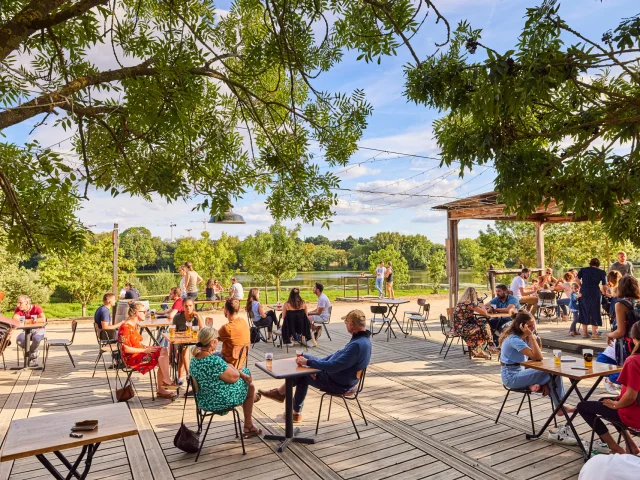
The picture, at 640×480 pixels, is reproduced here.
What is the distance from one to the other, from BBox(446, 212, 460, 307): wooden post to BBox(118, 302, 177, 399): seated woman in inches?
300

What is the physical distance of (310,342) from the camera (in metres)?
9.23

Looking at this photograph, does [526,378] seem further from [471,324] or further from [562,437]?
[471,324]

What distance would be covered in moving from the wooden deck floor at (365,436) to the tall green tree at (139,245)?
36.0 meters

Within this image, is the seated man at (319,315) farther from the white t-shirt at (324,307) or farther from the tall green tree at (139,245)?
the tall green tree at (139,245)

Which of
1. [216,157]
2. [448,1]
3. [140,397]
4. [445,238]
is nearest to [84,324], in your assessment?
[140,397]

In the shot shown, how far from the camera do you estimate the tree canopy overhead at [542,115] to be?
2590 mm

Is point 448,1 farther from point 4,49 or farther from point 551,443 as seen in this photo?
point 551,443

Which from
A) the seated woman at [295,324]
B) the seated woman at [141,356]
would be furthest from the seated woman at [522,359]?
the seated woman at [295,324]

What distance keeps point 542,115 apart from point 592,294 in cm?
668

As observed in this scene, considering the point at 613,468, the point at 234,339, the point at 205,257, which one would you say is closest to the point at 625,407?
the point at 613,468

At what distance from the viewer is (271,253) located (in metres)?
21.2

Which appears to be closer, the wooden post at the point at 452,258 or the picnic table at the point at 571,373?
the picnic table at the point at 571,373

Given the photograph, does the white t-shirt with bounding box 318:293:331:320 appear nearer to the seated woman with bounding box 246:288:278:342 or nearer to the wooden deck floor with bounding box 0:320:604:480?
the seated woman with bounding box 246:288:278:342

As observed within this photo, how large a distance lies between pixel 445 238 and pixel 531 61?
9551 mm
